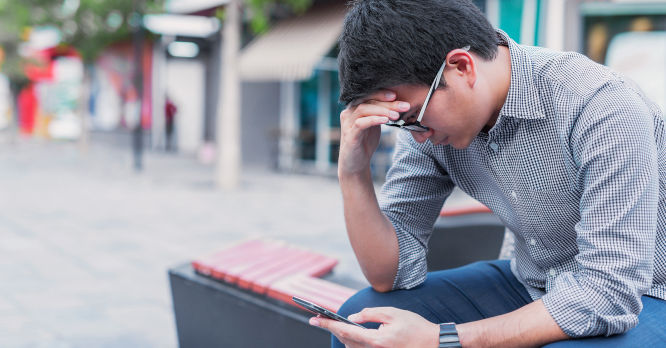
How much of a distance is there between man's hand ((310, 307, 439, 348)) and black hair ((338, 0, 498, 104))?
0.58m

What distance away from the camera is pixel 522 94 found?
61.3 inches

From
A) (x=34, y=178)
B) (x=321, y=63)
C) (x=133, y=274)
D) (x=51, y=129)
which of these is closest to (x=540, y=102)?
(x=133, y=274)

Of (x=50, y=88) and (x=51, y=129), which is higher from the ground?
(x=50, y=88)

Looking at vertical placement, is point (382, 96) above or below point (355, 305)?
above

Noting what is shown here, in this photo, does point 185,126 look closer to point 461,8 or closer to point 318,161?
point 318,161

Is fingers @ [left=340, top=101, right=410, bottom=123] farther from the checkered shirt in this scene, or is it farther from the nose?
the checkered shirt

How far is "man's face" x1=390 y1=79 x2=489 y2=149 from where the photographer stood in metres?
1.51

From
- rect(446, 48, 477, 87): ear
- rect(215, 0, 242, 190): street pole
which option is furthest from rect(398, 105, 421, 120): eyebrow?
rect(215, 0, 242, 190): street pole

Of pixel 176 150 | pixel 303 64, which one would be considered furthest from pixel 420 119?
pixel 176 150

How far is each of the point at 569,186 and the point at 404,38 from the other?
0.57 meters

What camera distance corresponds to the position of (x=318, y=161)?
13.1 meters

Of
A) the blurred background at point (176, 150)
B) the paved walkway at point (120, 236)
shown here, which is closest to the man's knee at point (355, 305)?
the paved walkway at point (120, 236)

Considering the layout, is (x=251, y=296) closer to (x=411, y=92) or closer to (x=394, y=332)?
(x=394, y=332)

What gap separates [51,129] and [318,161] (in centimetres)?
1691
